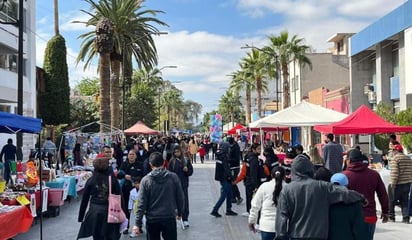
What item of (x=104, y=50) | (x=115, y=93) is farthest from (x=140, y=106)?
(x=104, y=50)

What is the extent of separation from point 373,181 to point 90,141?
23.1 m

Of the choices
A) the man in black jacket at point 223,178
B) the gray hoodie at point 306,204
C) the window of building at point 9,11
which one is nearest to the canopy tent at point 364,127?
the man in black jacket at point 223,178

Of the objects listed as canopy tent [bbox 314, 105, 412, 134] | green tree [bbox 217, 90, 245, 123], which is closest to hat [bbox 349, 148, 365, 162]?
canopy tent [bbox 314, 105, 412, 134]

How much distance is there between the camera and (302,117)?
1734 cm

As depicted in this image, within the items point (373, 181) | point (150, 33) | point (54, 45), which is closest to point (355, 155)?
point (373, 181)

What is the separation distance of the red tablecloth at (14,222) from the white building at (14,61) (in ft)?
75.7

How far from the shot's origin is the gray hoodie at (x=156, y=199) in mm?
5879

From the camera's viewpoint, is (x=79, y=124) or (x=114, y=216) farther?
(x=79, y=124)

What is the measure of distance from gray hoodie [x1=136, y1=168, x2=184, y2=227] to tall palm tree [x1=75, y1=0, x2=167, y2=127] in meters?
25.1

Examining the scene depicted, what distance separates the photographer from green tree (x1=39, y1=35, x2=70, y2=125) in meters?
39.5

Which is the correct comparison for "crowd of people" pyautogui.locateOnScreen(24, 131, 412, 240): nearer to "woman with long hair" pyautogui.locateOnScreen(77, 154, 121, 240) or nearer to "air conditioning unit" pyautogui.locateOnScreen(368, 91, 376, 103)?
"woman with long hair" pyautogui.locateOnScreen(77, 154, 121, 240)

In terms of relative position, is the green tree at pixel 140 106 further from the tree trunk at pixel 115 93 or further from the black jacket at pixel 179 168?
the black jacket at pixel 179 168

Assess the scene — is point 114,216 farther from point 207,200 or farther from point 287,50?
point 287,50

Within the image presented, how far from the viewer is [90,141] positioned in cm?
2730
